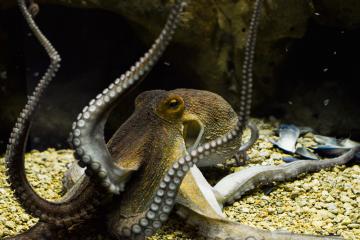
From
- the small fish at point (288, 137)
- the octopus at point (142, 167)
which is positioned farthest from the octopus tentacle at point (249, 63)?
the small fish at point (288, 137)

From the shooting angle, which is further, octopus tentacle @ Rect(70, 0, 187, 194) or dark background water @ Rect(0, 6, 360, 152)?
dark background water @ Rect(0, 6, 360, 152)

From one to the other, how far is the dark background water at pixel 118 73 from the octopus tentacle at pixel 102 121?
97.6 inches

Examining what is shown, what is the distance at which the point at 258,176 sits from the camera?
9.98 ft

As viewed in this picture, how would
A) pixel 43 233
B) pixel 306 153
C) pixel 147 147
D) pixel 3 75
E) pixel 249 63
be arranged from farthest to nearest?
pixel 3 75
pixel 306 153
pixel 147 147
pixel 43 233
pixel 249 63

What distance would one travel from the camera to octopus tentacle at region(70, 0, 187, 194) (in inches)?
74.4

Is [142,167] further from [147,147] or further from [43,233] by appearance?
[43,233]

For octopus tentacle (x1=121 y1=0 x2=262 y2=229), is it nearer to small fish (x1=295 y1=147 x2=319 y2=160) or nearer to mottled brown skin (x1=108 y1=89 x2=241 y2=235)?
mottled brown skin (x1=108 y1=89 x2=241 y2=235)

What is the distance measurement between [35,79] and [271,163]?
3.81 m

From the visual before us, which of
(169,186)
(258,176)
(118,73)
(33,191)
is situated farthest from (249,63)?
A: (118,73)

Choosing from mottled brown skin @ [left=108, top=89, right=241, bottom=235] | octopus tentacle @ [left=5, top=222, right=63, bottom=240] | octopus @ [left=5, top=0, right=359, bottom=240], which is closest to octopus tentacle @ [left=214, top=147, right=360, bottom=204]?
octopus @ [left=5, top=0, right=359, bottom=240]

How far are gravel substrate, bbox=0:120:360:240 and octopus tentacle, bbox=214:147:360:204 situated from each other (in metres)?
0.06

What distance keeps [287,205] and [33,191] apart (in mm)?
1602

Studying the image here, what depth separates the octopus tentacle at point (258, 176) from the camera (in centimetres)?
292

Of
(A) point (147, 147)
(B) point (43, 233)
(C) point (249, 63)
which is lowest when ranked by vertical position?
(B) point (43, 233)
